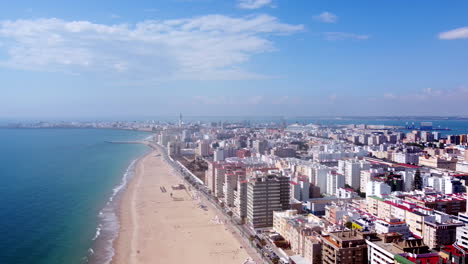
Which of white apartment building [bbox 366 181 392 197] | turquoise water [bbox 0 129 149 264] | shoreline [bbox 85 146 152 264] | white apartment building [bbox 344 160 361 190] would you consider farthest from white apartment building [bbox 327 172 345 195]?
turquoise water [bbox 0 129 149 264]

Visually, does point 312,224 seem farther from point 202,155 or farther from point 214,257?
point 202,155

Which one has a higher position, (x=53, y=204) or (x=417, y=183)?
(x=417, y=183)

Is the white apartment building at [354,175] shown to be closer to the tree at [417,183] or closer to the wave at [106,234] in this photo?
the tree at [417,183]

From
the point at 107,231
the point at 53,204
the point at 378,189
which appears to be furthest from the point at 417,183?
the point at 53,204

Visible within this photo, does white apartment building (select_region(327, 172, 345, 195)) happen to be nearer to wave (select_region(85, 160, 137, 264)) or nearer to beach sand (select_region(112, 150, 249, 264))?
beach sand (select_region(112, 150, 249, 264))

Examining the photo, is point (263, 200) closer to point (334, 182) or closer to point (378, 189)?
point (378, 189)
